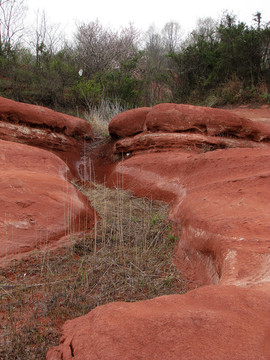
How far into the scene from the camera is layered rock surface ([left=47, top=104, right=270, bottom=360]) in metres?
A: 1.16

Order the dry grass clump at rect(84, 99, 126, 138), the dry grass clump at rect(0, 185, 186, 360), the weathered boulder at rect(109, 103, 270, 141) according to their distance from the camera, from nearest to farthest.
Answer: the dry grass clump at rect(0, 185, 186, 360)
the weathered boulder at rect(109, 103, 270, 141)
the dry grass clump at rect(84, 99, 126, 138)

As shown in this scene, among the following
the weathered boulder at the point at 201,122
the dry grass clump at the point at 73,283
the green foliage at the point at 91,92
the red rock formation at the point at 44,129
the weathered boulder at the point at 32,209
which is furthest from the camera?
the green foliage at the point at 91,92

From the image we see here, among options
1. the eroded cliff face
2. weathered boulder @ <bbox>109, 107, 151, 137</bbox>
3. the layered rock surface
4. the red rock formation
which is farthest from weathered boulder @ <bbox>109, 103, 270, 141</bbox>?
the eroded cliff face

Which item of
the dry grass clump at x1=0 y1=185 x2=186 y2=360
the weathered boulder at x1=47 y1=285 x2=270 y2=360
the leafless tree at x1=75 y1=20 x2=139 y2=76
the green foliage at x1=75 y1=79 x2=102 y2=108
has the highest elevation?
the leafless tree at x1=75 y1=20 x2=139 y2=76

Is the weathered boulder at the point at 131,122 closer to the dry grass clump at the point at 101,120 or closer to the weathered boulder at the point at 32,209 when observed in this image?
the dry grass clump at the point at 101,120

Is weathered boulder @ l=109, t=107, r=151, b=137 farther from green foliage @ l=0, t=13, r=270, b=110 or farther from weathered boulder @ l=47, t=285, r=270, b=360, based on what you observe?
weathered boulder @ l=47, t=285, r=270, b=360

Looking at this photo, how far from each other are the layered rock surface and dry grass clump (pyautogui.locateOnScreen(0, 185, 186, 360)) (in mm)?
304

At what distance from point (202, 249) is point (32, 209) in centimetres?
193

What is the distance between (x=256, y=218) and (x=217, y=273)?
56 cm

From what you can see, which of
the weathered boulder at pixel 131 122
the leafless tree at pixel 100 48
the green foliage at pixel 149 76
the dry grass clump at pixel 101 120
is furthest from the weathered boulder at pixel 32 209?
the leafless tree at pixel 100 48

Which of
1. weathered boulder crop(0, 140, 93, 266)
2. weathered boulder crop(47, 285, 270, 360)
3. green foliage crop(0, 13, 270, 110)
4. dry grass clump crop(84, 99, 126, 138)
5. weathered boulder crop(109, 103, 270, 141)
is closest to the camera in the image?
weathered boulder crop(47, 285, 270, 360)

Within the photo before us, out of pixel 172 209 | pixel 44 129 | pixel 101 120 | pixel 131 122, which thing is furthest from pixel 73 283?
pixel 101 120

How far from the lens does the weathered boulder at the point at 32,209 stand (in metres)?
3.21

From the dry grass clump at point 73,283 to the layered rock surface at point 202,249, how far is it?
30cm
